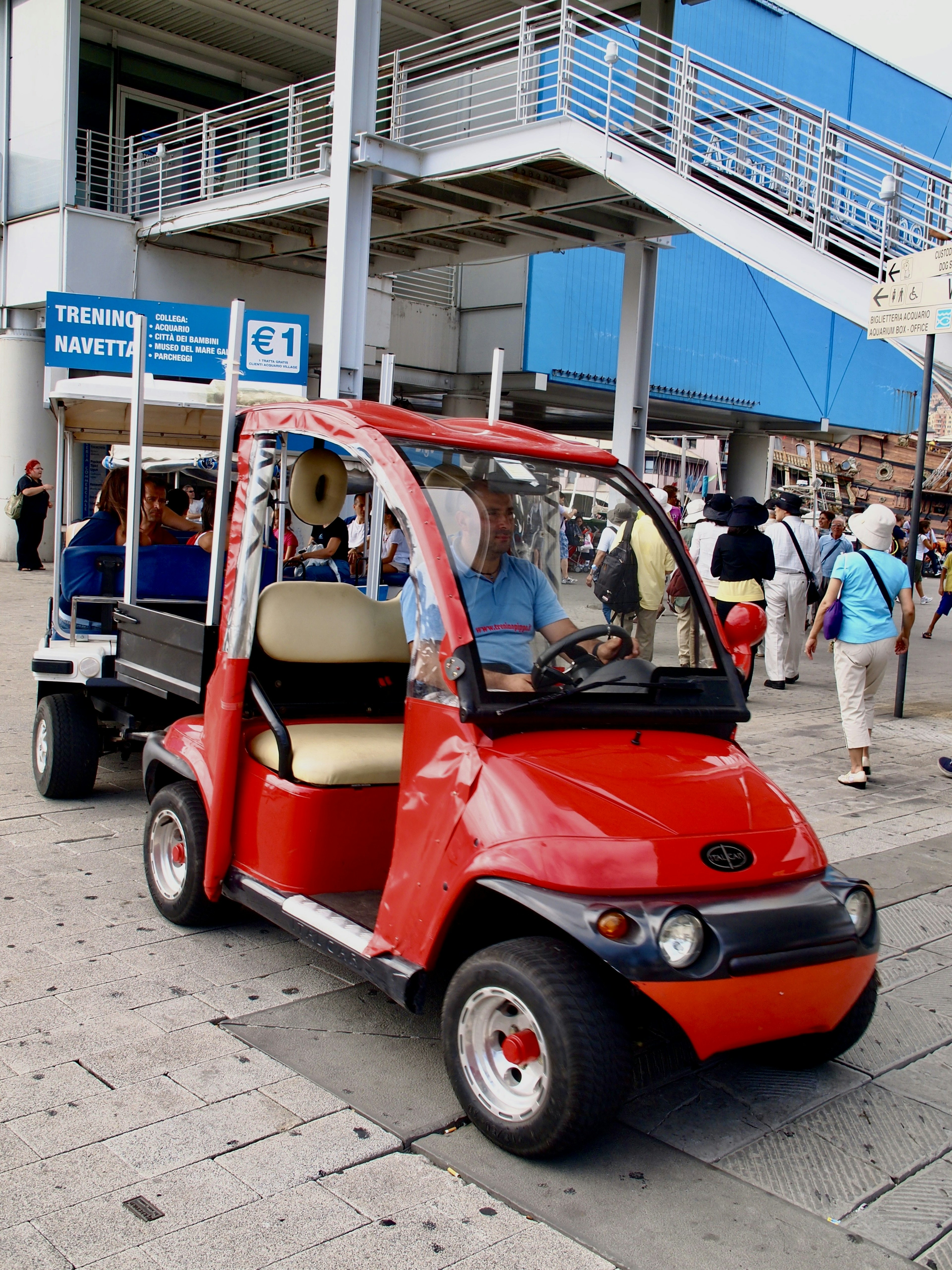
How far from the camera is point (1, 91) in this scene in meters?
18.9

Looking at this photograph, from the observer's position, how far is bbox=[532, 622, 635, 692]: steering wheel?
354cm

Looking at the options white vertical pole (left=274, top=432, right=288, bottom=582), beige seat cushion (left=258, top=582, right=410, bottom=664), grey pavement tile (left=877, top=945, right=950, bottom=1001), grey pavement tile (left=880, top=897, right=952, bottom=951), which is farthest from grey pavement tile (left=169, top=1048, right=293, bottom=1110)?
grey pavement tile (left=880, top=897, right=952, bottom=951)

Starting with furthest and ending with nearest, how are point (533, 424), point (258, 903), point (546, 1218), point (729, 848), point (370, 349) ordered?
point (533, 424)
point (370, 349)
point (258, 903)
point (729, 848)
point (546, 1218)

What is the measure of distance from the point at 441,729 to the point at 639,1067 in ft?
4.29

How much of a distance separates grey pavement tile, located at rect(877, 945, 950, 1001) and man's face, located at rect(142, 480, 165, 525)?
474 cm

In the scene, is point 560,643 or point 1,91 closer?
point 560,643

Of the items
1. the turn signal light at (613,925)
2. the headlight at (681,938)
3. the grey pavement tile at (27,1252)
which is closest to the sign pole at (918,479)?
the headlight at (681,938)

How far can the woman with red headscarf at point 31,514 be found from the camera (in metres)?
18.2

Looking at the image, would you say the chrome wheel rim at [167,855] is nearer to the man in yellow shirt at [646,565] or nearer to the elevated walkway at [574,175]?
the man in yellow shirt at [646,565]

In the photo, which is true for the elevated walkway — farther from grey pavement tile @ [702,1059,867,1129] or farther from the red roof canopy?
grey pavement tile @ [702,1059,867,1129]

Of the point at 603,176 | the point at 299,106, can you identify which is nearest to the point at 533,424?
the point at 299,106

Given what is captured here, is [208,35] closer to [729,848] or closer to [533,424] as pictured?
[533,424]

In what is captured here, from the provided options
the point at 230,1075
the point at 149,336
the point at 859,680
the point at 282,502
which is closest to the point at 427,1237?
the point at 230,1075

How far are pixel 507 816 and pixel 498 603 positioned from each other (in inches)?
31.5
